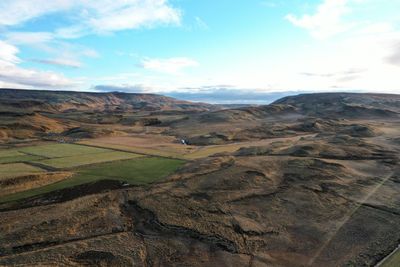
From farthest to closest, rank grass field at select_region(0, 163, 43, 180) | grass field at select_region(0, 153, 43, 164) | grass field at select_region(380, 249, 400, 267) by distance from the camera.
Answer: grass field at select_region(0, 153, 43, 164) < grass field at select_region(0, 163, 43, 180) < grass field at select_region(380, 249, 400, 267)

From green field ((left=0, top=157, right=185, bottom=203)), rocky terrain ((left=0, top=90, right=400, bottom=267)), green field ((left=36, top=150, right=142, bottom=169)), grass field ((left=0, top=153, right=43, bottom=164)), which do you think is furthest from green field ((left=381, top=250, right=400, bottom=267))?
grass field ((left=0, top=153, right=43, bottom=164))

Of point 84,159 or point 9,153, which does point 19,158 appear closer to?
point 9,153

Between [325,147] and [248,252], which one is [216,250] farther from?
[325,147]

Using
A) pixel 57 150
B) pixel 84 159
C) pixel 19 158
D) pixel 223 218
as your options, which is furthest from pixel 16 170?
pixel 223 218

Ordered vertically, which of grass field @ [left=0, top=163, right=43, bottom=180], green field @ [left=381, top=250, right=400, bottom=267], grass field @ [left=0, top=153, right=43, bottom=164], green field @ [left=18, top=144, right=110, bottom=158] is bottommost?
green field @ [left=18, top=144, right=110, bottom=158]

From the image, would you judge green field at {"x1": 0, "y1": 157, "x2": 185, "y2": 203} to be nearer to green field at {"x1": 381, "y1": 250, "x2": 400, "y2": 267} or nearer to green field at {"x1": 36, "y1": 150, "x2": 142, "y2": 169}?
green field at {"x1": 36, "y1": 150, "x2": 142, "y2": 169}

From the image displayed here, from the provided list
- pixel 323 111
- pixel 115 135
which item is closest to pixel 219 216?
A: pixel 115 135

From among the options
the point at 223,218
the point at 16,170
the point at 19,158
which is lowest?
the point at 19,158

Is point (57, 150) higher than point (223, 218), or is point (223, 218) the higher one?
point (223, 218)
